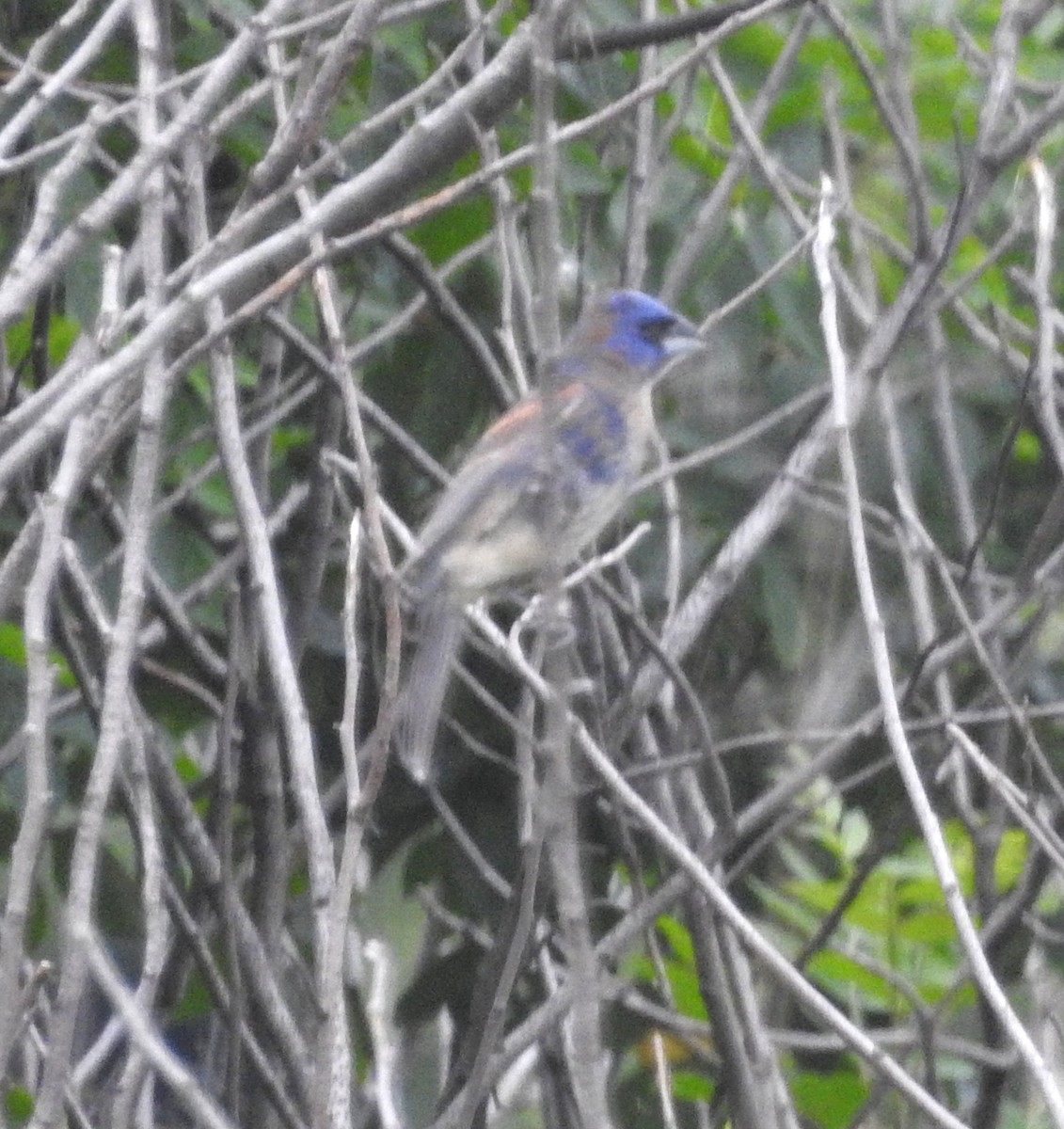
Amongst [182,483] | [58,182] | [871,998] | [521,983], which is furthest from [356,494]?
[58,182]

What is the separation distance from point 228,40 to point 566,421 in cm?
106

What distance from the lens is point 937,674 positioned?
363 cm

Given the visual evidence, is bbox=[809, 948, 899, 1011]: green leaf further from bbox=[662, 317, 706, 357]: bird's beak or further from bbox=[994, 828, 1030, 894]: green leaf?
bbox=[662, 317, 706, 357]: bird's beak

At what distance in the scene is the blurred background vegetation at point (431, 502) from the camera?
270 centimetres

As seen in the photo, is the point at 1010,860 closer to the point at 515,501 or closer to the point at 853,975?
the point at 853,975

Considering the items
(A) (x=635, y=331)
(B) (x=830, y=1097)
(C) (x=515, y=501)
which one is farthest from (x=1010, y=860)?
(A) (x=635, y=331)

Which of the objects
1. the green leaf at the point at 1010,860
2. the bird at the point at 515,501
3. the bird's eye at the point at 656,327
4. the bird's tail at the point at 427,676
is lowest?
the green leaf at the point at 1010,860

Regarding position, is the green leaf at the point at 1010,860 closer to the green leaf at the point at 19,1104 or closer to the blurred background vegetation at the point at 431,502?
the blurred background vegetation at the point at 431,502

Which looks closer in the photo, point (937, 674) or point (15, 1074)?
point (937, 674)

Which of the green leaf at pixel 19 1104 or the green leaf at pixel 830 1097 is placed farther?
the green leaf at pixel 830 1097

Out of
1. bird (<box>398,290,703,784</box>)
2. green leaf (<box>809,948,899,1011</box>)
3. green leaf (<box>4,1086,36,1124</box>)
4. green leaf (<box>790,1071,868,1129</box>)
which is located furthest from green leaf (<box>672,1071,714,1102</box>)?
green leaf (<box>4,1086,36,1124</box>)

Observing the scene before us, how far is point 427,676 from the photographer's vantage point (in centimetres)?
373

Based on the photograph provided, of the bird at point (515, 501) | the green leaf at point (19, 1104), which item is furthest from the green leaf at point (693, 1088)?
the green leaf at point (19, 1104)

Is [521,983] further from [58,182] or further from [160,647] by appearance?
[58,182]
